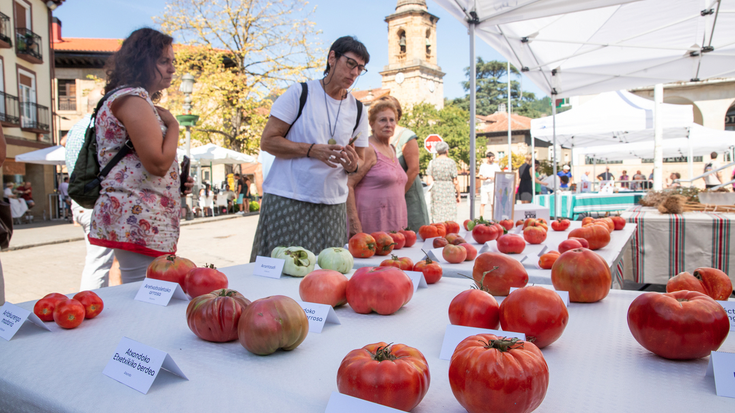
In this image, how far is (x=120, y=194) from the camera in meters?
1.96

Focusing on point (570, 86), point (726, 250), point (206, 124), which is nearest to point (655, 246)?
point (726, 250)

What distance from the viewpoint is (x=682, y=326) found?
0.87 meters

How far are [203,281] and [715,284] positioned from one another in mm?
1436

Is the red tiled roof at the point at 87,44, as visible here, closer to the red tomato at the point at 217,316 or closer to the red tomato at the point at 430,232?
the red tomato at the point at 430,232

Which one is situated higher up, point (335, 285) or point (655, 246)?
point (335, 285)

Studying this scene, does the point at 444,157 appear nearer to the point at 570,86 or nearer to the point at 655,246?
the point at 570,86

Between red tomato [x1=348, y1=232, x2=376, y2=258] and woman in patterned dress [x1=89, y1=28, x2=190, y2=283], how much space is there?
844mm

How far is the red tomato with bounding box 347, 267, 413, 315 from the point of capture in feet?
3.93

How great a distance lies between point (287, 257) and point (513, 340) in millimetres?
1186

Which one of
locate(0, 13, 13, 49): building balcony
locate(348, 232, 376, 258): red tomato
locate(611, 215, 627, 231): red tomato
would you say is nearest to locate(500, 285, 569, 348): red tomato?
locate(348, 232, 376, 258): red tomato

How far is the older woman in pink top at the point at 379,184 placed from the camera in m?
3.43

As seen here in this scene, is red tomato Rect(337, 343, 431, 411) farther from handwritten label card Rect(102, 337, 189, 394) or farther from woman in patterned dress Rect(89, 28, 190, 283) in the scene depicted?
woman in patterned dress Rect(89, 28, 190, 283)

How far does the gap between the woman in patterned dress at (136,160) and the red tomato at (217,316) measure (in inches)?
44.4

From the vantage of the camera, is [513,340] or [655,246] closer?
[513,340]
